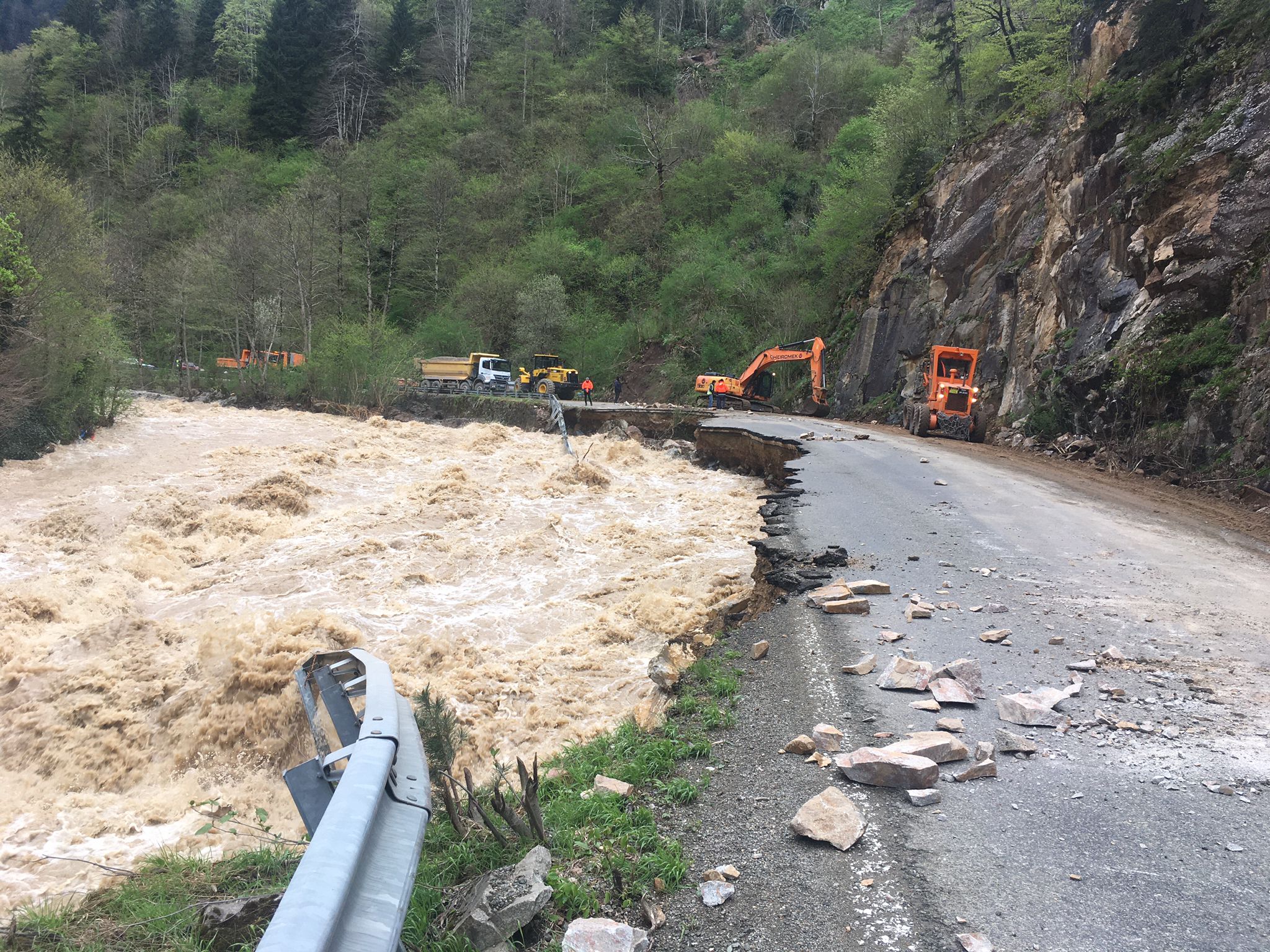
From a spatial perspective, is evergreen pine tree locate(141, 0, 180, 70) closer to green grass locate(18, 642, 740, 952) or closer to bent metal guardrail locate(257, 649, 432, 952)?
green grass locate(18, 642, 740, 952)

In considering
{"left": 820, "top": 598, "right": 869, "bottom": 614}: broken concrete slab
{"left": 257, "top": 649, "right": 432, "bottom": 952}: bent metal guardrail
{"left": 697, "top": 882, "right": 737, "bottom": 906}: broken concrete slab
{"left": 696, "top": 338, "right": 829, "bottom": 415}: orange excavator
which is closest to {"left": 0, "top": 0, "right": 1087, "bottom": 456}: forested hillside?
{"left": 696, "top": 338, "right": 829, "bottom": 415}: orange excavator

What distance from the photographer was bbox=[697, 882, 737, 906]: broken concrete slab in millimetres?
3230

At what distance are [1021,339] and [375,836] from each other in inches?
931

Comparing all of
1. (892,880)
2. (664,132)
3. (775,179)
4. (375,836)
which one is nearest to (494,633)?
(892,880)

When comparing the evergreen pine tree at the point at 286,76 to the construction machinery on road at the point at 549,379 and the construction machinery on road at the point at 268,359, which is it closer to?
the construction machinery on road at the point at 268,359

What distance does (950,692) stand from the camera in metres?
5.00

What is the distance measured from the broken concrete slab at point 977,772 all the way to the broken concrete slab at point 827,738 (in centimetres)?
70

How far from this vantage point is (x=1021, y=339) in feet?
70.7

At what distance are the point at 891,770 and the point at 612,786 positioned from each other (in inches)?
64.2

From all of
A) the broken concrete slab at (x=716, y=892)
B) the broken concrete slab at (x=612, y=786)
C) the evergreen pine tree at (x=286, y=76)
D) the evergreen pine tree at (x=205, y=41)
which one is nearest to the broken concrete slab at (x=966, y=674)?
the broken concrete slab at (x=612, y=786)

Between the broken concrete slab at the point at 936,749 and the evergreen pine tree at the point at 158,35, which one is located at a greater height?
the evergreen pine tree at the point at 158,35

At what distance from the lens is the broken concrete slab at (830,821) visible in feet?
11.6

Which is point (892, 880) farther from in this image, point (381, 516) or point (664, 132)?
point (664, 132)

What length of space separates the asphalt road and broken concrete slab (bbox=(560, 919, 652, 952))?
18 cm
